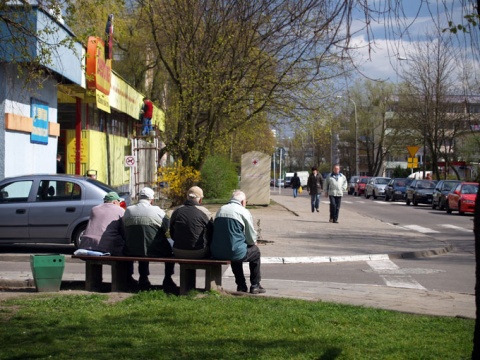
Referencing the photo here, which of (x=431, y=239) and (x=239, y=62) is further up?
(x=239, y=62)

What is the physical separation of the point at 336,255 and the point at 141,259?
7194 mm

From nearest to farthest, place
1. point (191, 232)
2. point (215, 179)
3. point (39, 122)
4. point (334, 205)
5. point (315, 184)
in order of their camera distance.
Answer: point (191, 232)
point (39, 122)
point (334, 205)
point (315, 184)
point (215, 179)

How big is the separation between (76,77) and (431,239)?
1132 centimetres

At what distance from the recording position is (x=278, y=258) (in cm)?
1534

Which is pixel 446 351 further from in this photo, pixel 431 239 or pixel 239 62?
pixel 239 62

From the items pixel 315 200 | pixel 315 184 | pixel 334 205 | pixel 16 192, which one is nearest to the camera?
pixel 16 192

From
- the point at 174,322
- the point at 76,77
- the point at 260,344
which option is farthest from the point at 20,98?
the point at 260,344

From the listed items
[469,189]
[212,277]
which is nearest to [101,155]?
[469,189]

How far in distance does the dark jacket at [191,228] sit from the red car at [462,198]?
83.1ft

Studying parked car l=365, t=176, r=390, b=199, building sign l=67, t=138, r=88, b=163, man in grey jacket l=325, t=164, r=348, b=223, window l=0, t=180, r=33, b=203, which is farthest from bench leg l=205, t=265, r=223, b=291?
parked car l=365, t=176, r=390, b=199

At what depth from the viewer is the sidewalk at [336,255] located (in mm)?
9935

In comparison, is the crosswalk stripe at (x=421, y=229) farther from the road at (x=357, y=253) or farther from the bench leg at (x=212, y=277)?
the bench leg at (x=212, y=277)

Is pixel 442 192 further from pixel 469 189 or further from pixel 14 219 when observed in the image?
pixel 14 219

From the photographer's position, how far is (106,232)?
10734 millimetres
